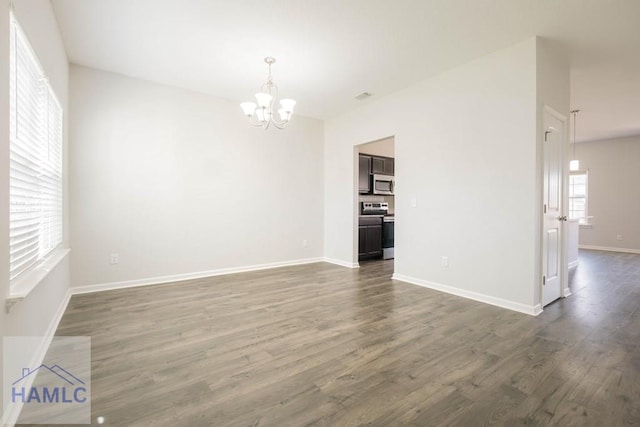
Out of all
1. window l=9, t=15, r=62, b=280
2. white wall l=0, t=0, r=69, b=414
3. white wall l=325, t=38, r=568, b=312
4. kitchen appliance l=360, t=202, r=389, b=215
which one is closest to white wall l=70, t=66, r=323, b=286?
white wall l=0, t=0, r=69, b=414

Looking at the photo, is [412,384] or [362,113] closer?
[412,384]

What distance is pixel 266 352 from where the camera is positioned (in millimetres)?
2199

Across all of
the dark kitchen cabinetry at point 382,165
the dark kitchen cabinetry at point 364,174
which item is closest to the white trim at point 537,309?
the dark kitchen cabinetry at point 364,174

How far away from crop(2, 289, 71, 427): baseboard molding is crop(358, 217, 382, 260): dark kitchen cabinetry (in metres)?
4.27

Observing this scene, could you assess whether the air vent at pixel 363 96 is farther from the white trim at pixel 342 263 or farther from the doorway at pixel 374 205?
the white trim at pixel 342 263

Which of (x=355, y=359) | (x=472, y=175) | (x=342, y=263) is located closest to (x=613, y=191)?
(x=472, y=175)

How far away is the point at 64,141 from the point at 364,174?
180 inches

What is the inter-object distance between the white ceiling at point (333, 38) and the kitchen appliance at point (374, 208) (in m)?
2.46

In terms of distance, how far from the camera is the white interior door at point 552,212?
3.11 meters

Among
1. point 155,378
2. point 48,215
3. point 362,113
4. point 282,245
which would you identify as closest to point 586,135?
point 362,113

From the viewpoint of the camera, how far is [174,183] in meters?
4.22

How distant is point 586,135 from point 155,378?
9.16 meters

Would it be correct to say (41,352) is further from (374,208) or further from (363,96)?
(374,208)

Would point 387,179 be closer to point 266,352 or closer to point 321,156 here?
point 321,156
